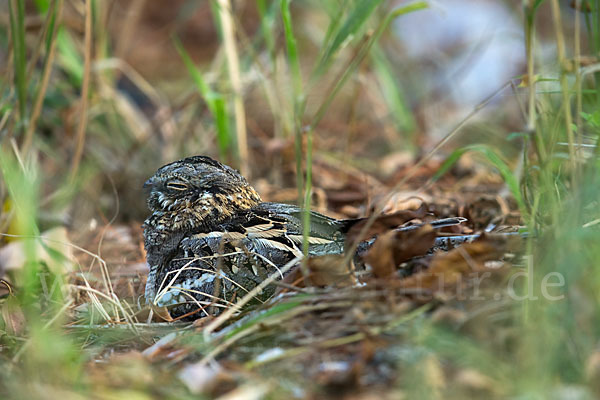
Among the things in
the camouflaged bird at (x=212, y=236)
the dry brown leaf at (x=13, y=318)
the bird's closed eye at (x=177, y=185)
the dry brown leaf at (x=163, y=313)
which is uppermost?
the bird's closed eye at (x=177, y=185)

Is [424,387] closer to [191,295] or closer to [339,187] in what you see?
[191,295]

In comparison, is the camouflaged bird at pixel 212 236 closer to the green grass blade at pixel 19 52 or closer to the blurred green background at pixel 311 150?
the blurred green background at pixel 311 150

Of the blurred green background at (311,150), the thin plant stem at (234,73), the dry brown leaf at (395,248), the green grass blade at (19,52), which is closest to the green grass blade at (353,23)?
the blurred green background at (311,150)

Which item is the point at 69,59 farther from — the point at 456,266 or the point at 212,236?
the point at 456,266

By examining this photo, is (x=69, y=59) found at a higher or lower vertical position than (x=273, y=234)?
higher

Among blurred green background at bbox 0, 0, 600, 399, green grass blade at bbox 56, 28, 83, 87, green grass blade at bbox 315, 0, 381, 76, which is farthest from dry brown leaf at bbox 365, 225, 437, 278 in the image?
green grass blade at bbox 56, 28, 83, 87

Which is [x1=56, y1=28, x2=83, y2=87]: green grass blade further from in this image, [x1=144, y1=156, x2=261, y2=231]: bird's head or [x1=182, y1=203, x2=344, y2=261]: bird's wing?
[x1=182, y1=203, x2=344, y2=261]: bird's wing

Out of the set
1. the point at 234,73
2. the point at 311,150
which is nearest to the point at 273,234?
the point at 311,150
